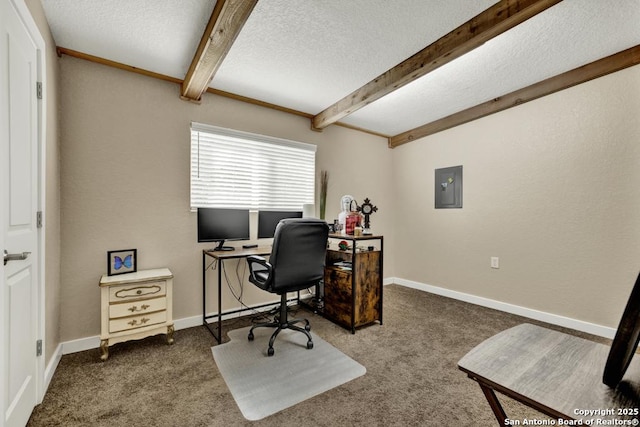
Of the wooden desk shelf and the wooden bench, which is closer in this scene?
the wooden bench

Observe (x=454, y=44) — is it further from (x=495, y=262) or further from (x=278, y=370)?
(x=278, y=370)

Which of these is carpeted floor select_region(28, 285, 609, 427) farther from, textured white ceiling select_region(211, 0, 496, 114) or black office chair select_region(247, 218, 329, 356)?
textured white ceiling select_region(211, 0, 496, 114)

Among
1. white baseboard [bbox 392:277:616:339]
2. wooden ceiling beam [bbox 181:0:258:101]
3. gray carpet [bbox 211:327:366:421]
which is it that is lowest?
gray carpet [bbox 211:327:366:421]

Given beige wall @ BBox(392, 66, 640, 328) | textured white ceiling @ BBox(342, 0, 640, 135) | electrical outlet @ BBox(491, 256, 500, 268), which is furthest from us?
electrical outlet @ BBox(491, 256, 500, 268)

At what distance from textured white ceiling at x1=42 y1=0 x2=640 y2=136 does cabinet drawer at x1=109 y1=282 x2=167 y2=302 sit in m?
1.97

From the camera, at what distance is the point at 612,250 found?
253 cm

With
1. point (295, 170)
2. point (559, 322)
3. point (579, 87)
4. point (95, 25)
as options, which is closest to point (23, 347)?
point (95, 25)

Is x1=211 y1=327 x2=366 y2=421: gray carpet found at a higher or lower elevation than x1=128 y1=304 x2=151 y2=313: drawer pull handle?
lower

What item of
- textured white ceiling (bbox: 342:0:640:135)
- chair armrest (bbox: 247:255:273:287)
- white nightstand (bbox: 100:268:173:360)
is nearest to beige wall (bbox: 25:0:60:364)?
white nightstand (bbox: 100:268:173:360)

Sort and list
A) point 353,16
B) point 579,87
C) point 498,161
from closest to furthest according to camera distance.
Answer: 1. point 353,16
2. point 579,87
3. point 498,161

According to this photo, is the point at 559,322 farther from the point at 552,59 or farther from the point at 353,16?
the point at 353,16

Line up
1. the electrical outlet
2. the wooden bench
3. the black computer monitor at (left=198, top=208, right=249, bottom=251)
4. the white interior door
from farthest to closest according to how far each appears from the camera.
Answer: the electrical outlet < the black computer monitor at (left=198, top=208, right=249, bottom=251) < the white interior door < the wooden bench

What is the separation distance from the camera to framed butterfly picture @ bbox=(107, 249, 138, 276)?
241cm

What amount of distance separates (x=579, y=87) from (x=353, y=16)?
2.47m
